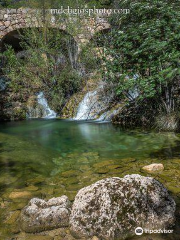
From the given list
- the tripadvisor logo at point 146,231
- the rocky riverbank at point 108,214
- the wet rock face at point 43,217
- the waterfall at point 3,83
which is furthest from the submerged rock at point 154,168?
the waterfall at point 3,83

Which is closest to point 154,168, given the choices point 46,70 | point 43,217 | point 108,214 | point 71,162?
point 71,162

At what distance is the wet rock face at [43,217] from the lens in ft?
6.47

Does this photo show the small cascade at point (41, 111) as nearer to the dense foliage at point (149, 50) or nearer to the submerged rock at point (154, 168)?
the dense foliage at point (149, 50)

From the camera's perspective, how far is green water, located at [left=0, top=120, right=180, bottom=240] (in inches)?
107

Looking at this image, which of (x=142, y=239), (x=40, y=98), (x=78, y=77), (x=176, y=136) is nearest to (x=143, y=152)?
(x=176, y=136)

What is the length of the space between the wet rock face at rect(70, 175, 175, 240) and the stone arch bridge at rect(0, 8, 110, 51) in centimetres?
1158

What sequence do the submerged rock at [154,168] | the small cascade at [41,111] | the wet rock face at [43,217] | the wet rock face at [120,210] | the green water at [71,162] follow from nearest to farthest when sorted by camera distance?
the wet rock face at [120,210], the wet rock face at [43,217], the green water at [71,162], the submerged rock at [154,168], the small cascade at [41,111]

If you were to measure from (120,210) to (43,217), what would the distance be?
685 millimetres

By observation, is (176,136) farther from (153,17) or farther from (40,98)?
(40,98)

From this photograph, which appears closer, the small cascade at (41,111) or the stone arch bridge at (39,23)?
the small cascade at (41,111)

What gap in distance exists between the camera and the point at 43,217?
200 centimetres

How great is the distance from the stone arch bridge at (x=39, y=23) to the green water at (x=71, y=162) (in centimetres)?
818

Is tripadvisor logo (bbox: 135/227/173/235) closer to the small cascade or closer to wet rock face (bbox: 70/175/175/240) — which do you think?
wet rock face (bbox: 70/175/175/240)

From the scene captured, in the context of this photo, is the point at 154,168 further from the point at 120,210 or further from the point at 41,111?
the point at 41,111
